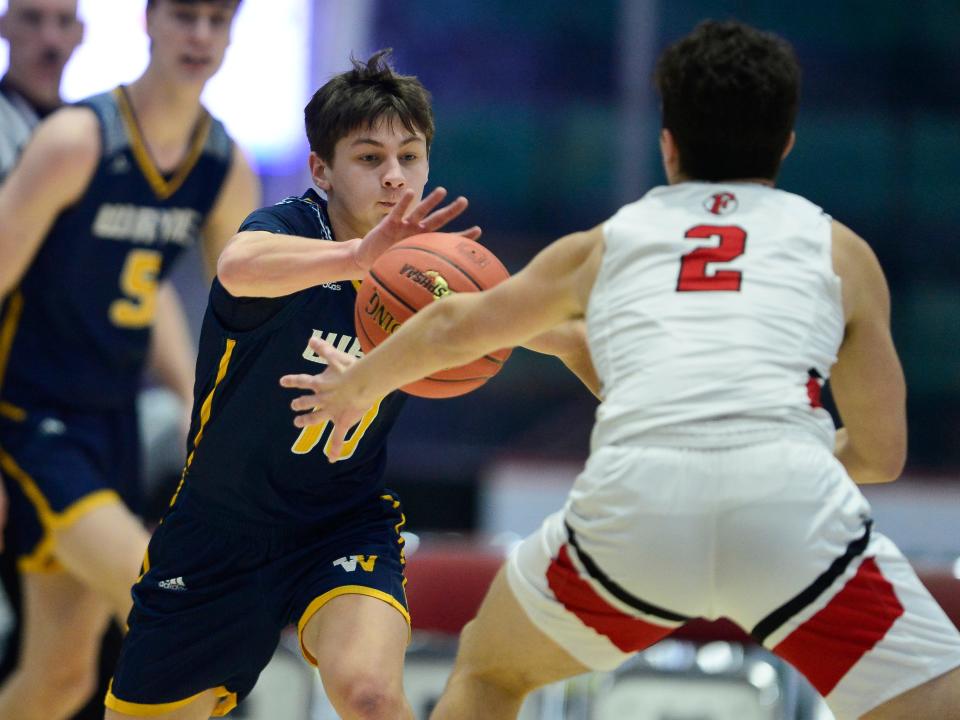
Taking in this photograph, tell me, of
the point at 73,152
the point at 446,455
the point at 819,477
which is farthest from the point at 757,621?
the point at 446,455

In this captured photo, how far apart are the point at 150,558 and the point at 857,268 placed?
1948mm

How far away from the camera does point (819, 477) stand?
296 centimetres

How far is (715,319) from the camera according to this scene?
3016mm

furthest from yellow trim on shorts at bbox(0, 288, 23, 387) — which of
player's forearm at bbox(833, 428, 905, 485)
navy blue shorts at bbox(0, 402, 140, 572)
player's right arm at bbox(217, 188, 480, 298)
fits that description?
player's forearm at bbox(833, 428, 905, 485)

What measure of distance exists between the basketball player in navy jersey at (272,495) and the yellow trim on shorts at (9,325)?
1.88 meters

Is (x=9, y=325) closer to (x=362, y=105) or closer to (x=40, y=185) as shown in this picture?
(x=40, y=185)

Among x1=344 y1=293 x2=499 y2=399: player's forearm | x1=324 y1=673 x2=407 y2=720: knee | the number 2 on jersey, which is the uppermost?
the number 2 on jersey

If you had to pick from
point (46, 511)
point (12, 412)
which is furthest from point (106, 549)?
point (12, 412)

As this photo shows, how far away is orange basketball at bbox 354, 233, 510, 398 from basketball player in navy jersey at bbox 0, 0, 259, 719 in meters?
1.97

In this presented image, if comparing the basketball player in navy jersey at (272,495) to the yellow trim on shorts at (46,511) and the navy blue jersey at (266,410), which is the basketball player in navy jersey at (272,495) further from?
the yellow trim on shorts at (46,511)

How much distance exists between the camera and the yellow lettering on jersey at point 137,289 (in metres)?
5.61

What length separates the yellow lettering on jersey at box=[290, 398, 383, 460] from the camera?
3889 mm

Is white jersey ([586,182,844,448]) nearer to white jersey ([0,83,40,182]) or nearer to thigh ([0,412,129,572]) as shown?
thigh ([0,412,129,572])

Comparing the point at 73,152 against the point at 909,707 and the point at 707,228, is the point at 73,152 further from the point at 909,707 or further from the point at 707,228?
the point at 909,707
